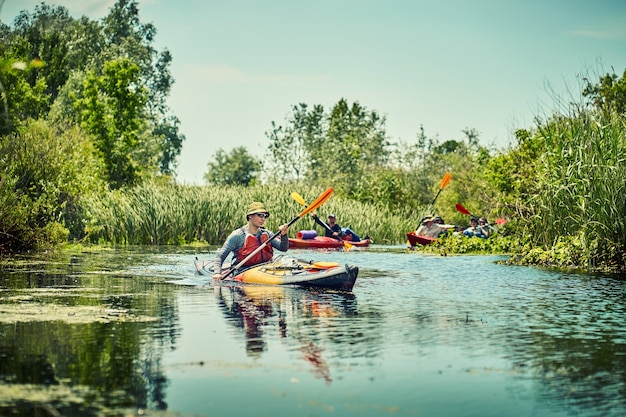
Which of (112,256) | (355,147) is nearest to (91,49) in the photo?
(355,147)

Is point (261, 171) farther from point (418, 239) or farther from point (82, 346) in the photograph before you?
point (82, 346)

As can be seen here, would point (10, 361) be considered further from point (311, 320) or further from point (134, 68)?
point (134, 68)

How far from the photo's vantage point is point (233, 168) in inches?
3954

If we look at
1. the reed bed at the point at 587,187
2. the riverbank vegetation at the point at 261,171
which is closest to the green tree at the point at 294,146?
the riverbank vegetation at the point at 261,171

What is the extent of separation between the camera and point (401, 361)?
7.52 meters

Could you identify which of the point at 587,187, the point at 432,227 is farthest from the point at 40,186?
the point at 587,187

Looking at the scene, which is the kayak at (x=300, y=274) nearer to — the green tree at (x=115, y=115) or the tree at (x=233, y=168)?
the green tree at (x=115, y=115)

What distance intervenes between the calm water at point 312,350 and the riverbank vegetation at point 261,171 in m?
2.17

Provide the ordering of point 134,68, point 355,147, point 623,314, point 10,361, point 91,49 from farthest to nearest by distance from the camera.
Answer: point 91,49 < point 355,147 < point 134,68 < point 623,314 < point 10,361

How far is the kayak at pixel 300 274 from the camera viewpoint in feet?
44.6

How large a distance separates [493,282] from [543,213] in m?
4.18

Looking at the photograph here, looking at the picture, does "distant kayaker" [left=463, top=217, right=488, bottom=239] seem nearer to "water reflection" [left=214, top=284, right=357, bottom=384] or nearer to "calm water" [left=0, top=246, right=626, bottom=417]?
"calm water" [left=0, top=246, right=626, bottom=417]

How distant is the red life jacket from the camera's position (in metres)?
15.3

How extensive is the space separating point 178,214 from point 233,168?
68298mm
